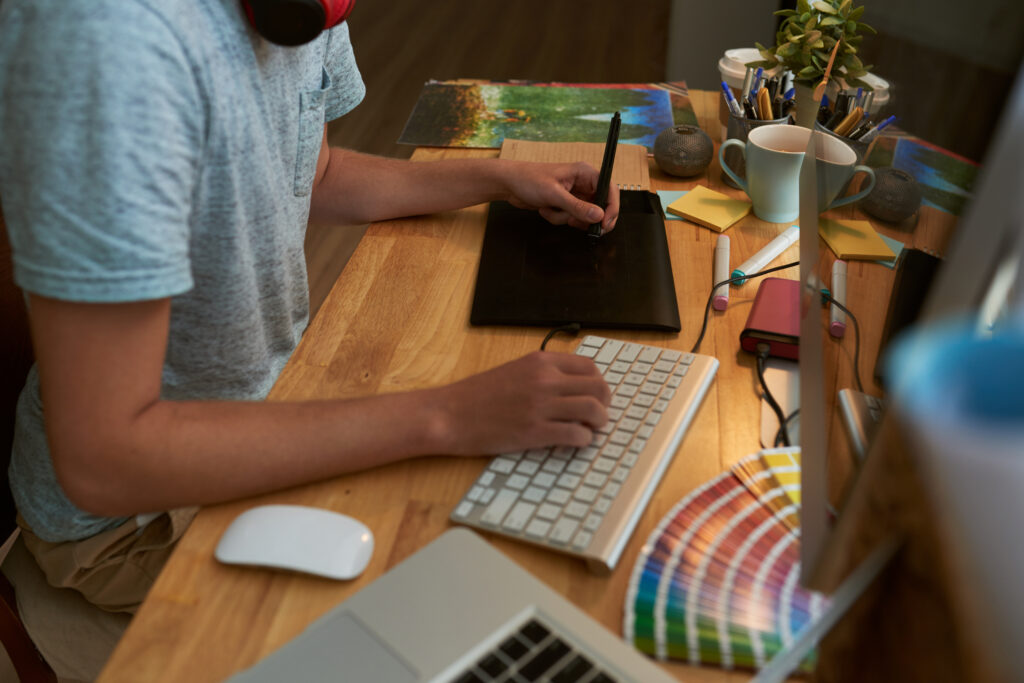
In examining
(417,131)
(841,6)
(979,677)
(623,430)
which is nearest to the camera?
(979,677)

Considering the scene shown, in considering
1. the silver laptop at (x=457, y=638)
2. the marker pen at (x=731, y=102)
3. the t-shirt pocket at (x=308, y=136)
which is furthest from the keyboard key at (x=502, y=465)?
the marker pen at (x=731, y=102)

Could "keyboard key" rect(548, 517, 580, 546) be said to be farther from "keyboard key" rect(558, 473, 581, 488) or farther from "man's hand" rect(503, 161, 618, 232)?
"man's hand" rect(503, 161, 618, 232)

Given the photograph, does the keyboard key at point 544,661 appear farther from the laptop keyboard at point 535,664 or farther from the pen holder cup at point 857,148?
the pen holder cup at point 857,148

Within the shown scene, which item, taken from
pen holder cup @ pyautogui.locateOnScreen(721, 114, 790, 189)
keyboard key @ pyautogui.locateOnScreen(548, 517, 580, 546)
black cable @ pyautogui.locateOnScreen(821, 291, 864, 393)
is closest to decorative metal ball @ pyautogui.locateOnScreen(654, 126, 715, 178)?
pen holder cup @ pyautogui.locateOnScreen(721, 114, 790, 189)

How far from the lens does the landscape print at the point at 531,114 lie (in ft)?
4.35

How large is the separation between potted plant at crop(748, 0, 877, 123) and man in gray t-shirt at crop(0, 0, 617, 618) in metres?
0.66

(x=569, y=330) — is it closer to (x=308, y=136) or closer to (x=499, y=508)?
(x=499, y=508)

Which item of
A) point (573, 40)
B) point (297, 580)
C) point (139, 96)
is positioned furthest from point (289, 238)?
point (573, 40)

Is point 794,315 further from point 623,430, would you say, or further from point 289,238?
point 289,238

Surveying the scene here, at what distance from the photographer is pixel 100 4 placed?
0.58 meters

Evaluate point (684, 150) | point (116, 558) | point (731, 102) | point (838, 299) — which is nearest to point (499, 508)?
point (838, 299)

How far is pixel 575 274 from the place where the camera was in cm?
94

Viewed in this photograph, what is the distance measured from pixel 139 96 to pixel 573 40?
12.3 feet

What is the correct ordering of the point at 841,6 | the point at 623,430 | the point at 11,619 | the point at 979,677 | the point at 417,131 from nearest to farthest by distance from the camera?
the point at 979,677 < the point at 623,430 < the point at 11,619 < the point at 841,6 < the point at 417,131
